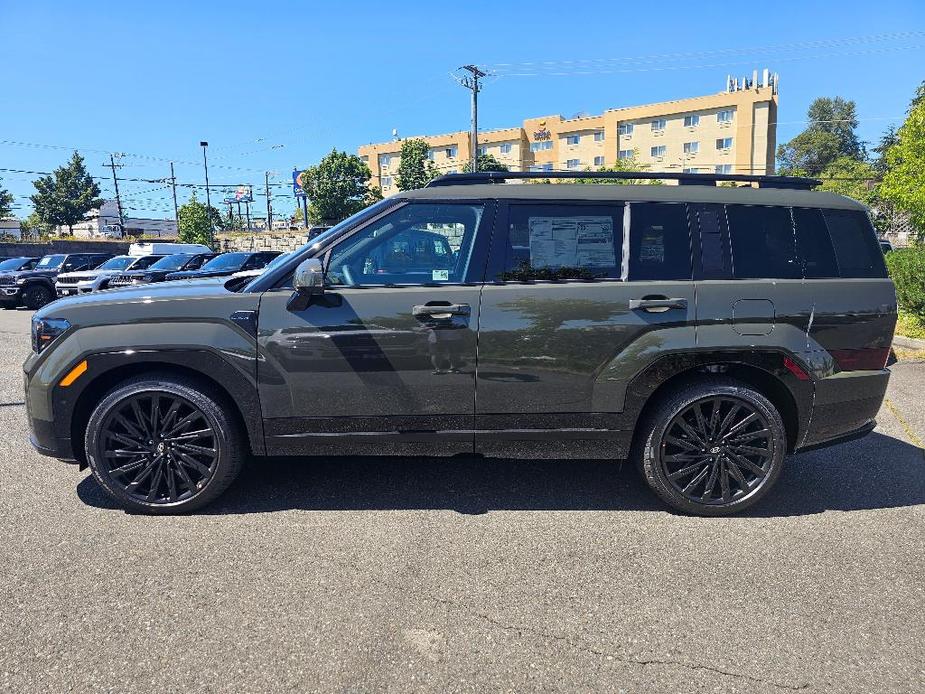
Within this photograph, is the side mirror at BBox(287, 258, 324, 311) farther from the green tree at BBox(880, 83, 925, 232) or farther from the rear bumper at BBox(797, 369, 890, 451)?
the green tree at BBox(880, 83, 925, 232)

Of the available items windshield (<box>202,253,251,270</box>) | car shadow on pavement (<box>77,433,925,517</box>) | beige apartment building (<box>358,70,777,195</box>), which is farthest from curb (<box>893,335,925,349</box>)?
beige apartment building (<box>358,70,777,195</box>)

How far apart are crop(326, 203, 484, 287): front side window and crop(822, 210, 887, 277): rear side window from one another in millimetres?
2124

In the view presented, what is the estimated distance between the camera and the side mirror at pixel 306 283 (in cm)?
322

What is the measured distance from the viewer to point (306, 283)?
3.21 metres

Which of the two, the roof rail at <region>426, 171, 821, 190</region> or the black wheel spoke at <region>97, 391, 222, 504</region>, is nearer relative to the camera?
the black wheel spoke at <region>97, 391, 222, 504</region>

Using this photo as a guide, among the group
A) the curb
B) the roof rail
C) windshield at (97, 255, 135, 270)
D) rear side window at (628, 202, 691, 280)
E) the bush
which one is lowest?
the curb

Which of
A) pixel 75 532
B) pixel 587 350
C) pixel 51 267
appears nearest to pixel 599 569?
pixel 587 350

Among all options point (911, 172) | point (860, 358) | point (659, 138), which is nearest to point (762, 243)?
point (860, 358)

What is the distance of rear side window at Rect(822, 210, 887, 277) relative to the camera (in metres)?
3.59

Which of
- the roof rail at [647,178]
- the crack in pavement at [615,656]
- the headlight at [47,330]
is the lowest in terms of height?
the crack in pavement at [615,656]

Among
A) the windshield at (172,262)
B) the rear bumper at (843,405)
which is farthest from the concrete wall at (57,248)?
the rear bumper at (843,405)

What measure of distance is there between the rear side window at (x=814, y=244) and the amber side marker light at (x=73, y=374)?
4.18m

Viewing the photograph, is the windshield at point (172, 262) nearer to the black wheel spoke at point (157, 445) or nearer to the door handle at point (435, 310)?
the black wheel spoke at point (157, 445)

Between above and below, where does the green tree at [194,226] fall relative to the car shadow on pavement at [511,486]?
above
